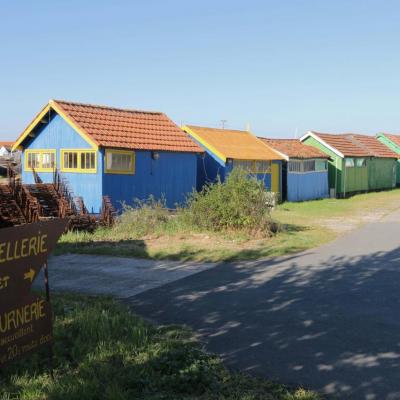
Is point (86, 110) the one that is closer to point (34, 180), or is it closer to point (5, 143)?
point (34, 180)

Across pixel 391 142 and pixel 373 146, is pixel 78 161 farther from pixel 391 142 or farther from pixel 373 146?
pixel 391 142

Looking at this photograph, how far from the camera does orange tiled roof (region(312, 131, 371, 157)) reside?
1409 inches

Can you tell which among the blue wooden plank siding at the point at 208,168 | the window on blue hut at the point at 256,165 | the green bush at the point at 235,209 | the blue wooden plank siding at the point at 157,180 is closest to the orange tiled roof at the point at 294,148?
the window on blue hut at the point at 256,165

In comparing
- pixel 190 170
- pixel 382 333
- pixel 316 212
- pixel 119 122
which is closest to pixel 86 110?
pixel 119 122

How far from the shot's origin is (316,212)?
81.3 ft

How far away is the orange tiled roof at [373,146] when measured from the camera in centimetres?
4078

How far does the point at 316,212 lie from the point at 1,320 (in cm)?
2121

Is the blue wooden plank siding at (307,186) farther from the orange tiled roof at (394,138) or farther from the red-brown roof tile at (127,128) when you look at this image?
the orange tiled roof at (394,138)

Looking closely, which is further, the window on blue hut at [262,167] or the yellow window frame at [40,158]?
the window on blue hut at [262,167]

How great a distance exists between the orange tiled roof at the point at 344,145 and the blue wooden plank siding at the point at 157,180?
49.5 feet

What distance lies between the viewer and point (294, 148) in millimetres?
32000

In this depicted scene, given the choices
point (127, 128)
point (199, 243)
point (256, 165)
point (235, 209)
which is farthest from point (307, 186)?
point (199, 243)

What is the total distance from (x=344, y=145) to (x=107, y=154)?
73.3 ft

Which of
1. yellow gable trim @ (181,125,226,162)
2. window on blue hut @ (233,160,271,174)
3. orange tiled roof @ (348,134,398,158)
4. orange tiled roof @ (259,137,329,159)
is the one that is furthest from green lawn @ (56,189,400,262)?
orange tiled roof @ (348,134,398,158)
